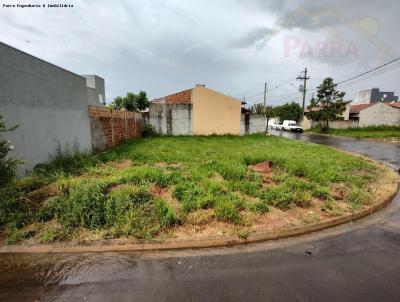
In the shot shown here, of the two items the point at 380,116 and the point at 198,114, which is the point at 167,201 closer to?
the point at 198,114

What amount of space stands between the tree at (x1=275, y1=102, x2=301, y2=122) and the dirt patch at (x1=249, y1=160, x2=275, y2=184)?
42478 millimetres

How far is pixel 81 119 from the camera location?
8.78 metres

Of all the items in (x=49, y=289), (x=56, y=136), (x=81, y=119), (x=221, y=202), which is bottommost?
(x=49, y=289)

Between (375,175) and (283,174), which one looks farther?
(375,175)

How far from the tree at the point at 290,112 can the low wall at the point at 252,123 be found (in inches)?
1143

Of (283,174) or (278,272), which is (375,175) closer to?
(283,174)

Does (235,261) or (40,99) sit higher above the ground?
(40,99)

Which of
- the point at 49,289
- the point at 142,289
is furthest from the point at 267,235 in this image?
the point at 49,289

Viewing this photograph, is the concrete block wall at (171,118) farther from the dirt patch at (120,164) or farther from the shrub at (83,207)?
the shrub at (83,207)

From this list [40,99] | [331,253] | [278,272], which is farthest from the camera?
[40,99]

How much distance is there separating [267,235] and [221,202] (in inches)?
42.3

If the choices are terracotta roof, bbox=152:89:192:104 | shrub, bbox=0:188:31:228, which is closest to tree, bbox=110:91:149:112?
terracotta roof, bbox=152:89:192:104

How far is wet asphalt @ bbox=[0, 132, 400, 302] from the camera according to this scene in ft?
8.09

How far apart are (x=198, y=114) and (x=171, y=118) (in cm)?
224
